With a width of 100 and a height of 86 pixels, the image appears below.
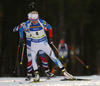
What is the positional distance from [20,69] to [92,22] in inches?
548

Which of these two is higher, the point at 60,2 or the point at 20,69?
the point at 60,2

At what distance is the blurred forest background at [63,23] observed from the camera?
58.7 ft

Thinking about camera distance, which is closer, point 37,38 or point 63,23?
point 37,38

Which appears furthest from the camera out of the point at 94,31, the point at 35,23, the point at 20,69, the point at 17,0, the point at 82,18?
the point at 94,31

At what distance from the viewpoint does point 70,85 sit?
750 centimetres

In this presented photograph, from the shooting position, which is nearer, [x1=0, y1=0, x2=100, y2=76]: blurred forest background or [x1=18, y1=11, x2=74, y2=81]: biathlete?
[x1=18, y1=11, x2=74, y2=81]: biathlete

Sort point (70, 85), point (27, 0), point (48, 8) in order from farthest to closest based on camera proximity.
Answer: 1. point (48, 8)
2. point (27, 0)
3. point (70, 85)

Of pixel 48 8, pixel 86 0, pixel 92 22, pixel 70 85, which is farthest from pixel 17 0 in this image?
pixel 70 85

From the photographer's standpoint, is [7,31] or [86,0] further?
[86,0]

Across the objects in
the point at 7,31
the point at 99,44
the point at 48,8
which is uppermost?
the point at 48,8

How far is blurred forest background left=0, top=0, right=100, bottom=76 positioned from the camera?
17.9 metres

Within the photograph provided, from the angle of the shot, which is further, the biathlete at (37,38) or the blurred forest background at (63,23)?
the blurred forest background at (63,23)

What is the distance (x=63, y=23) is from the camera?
909 inches

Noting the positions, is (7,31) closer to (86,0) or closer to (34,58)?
(86,0)
